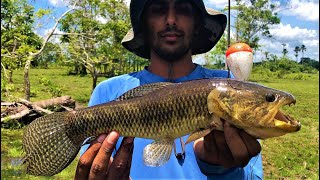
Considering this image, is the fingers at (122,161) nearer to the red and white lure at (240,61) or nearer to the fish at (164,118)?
the fish at (164,118)

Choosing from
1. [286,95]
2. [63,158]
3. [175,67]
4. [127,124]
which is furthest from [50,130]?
[286,95]

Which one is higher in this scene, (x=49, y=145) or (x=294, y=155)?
(x=49, y=145)

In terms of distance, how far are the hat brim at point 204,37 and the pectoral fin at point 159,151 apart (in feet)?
4.55

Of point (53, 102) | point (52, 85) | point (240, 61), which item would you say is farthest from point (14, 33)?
point (240, 61)

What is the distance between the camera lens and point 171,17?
126 inches

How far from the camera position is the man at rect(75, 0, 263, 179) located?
2516 mm

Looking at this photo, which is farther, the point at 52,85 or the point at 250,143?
the point at 52,85

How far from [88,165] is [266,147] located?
29.7 ft

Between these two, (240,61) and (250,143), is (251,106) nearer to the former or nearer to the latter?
(250,143)

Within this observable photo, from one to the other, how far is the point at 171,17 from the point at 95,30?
48.4 ft

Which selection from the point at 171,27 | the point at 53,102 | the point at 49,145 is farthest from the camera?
the point at 53,102

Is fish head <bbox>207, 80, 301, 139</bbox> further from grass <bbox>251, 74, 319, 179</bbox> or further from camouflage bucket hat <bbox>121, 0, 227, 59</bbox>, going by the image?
grass <bbox>251, 74, 319, 179</bbox>

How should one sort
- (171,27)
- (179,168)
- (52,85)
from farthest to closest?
(52,85) → (171,27) → (179,168)

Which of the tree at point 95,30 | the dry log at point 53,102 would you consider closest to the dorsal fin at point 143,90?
the dry log at point 53,102
